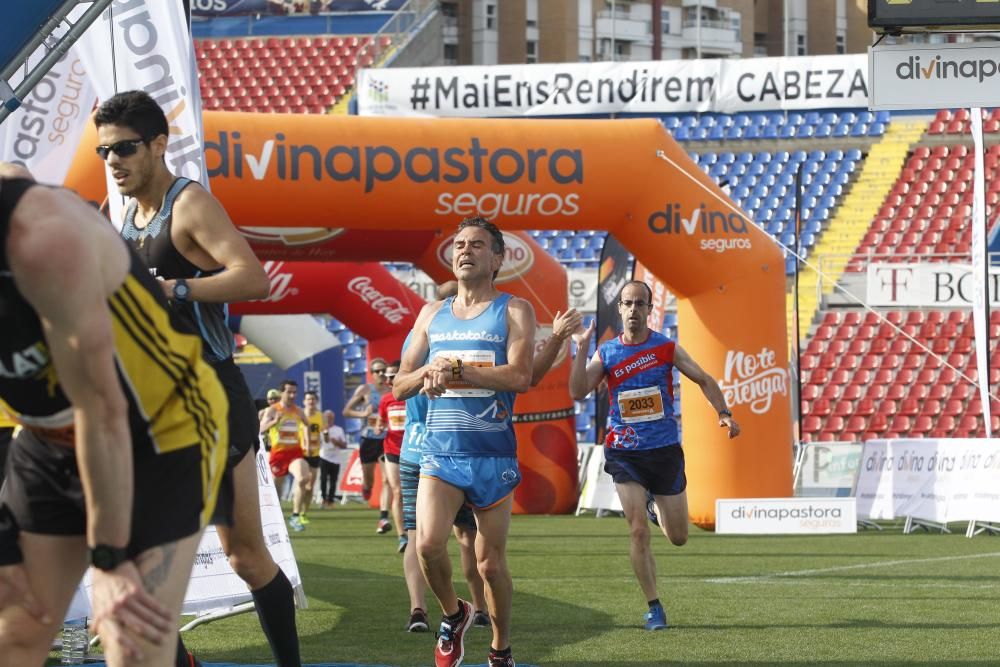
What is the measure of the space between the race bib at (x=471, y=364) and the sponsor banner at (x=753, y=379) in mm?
9234

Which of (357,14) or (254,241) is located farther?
(357,14)

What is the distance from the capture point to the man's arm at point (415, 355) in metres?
6.83

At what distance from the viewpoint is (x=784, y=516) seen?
1598 cm

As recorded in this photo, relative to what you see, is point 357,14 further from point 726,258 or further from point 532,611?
point 532,611

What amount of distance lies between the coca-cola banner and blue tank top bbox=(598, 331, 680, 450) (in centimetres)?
1204

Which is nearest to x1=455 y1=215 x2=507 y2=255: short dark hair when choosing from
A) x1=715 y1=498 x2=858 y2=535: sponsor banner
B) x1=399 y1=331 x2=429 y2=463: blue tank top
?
x1=399 y1=331 x2=429 y2=463: blue tank top

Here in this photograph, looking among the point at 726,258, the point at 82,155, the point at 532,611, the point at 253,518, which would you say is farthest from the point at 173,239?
the point at 726,258

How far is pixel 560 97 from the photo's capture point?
126 feet

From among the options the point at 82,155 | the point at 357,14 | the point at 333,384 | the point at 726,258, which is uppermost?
the point at 357,14

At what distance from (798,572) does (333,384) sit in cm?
1757

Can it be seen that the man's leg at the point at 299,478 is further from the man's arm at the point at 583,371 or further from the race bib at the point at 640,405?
the race bib at the point at 640,405

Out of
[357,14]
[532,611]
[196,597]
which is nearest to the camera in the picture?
[196,597]

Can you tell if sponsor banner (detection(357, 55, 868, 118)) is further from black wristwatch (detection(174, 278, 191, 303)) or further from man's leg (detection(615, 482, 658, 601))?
black wristwatch (detection(174, 278, 191, 303))

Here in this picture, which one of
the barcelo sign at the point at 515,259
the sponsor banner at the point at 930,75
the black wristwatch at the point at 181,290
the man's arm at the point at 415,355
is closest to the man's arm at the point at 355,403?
the barcelo sign at the point at 515,259
